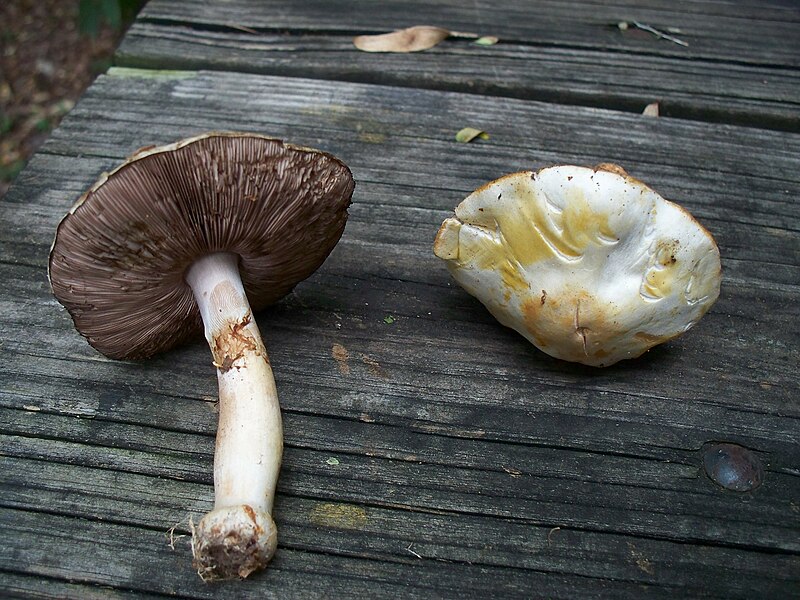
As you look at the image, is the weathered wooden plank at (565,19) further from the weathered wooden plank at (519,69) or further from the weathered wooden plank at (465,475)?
the weathered wooden plank at (465,475)

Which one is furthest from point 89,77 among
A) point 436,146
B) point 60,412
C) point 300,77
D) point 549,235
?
point 549,235

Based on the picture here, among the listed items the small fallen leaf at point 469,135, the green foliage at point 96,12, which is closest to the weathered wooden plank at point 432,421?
the small fallen leaf at point 469,135

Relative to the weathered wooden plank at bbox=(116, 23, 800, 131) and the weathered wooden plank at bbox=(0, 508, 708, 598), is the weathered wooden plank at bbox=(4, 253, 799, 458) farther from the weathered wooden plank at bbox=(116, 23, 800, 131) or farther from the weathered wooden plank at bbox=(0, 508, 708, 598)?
the weathered wooden plank at bbox=(116, 23, 800, 131)

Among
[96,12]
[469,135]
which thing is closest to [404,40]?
[469,135]

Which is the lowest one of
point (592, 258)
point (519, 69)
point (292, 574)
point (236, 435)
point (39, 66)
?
point (39, 66)

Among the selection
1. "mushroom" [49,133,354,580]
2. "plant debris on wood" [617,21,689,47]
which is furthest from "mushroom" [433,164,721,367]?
"plant debris on wood" [617,21,689,47]

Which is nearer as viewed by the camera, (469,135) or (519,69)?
(469,135)

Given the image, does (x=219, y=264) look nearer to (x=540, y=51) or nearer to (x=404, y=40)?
(x=404, y=40)
